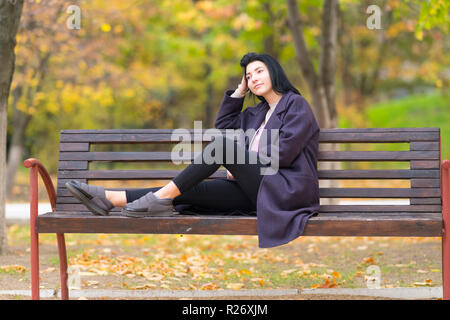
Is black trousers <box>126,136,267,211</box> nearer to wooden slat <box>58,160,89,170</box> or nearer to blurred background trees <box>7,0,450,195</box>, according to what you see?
wooden slat <box>58,160,89,170</box>

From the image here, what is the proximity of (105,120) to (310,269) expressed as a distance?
15.5 m

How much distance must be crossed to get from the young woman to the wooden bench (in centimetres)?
10

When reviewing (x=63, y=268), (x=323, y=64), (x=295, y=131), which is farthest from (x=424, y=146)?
(x=323, y=64)

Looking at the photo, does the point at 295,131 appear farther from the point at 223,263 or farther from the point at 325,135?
the point at 223,263

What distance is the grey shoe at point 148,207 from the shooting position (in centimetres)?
402

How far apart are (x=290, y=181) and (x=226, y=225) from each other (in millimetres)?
527

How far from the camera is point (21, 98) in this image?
39.7 feet

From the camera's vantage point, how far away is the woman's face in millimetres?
4508

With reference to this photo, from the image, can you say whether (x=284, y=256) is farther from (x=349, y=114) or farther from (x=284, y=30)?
(x=349, y=114)

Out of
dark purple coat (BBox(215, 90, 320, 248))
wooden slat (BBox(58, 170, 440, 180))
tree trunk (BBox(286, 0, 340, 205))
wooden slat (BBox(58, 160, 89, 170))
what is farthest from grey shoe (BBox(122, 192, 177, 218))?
tree trunk (BBox(286, 0, 340, 205))

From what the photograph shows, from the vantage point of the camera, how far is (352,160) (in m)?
4.60

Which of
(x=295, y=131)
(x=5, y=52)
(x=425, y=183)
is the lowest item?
(x=425, y=183)

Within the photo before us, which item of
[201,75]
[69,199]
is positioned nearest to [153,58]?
[201,75]

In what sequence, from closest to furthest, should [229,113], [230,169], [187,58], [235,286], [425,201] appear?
[230,169] → [425,201] → [229,113] → [235,286] → [187,58]
